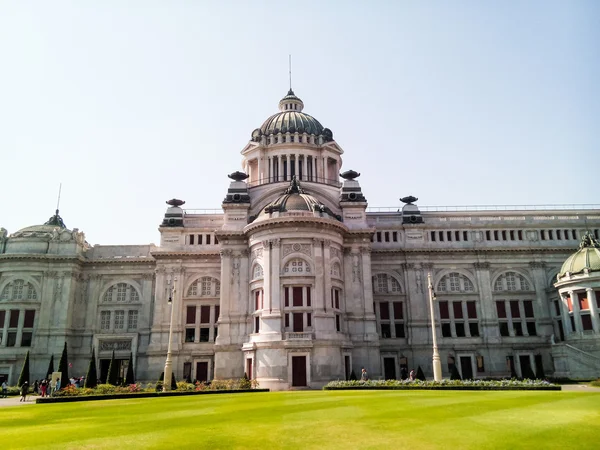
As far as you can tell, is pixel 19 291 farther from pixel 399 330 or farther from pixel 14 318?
pixel 399 330

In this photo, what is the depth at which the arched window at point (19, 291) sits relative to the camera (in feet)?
209

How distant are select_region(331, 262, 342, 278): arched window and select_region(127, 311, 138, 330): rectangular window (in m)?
29.7

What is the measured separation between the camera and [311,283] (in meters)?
54.0

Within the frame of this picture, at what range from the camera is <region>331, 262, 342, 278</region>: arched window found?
56375 millimetres

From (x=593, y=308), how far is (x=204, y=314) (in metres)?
48.9

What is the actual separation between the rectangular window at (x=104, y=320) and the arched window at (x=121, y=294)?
5.50 feet

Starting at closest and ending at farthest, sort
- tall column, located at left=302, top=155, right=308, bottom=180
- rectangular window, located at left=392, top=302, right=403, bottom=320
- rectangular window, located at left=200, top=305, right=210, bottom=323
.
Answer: rectangular window, located at left=200, top=305, right=210, bottom=323 < rectangular window, located at left=392, top=302, right=403, bottom=320 < tall column, located at left=302, top=155, right=308, bottom=180

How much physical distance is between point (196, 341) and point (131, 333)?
388 inches

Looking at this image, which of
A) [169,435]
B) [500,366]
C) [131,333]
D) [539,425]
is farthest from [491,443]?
[131,333]

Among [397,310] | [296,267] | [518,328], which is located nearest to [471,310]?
[518,328]

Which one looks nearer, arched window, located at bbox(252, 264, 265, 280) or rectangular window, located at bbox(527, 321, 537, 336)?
arched window, located at bbox(252, 264, 265, 280)

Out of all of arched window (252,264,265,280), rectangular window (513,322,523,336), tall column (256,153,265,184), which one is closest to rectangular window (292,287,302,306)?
arched window (252,264,265,280)

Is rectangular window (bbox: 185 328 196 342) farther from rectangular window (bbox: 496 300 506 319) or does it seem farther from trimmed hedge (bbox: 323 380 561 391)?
rectangular window (bbox: 496 300 506 319)

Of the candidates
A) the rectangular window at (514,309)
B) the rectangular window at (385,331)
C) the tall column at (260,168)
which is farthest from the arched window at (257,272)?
the rectangular window at (514,309)
